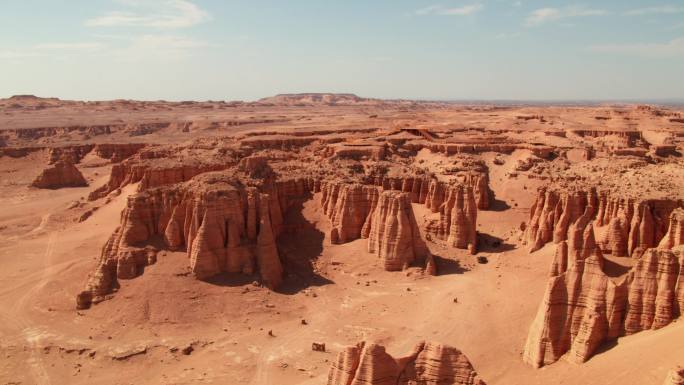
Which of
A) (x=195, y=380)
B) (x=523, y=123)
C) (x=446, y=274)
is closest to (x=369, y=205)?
(x=446, y=274)

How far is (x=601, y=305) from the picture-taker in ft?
69.7

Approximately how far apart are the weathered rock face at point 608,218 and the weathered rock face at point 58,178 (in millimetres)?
61935

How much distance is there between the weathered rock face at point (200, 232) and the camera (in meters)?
33.4

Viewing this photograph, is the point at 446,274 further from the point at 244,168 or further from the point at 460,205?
the point at 244,168

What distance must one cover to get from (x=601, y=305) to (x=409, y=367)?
9587 mm

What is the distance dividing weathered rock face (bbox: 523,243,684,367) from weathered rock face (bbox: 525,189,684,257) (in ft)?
40.6

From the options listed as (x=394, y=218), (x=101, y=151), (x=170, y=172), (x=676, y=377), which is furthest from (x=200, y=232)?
(x=101, y=151)

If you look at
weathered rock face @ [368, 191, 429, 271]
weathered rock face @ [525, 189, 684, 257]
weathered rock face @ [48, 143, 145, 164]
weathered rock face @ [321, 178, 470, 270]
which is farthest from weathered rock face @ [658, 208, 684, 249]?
weathered rock face @ [48, 143, 145, 164]

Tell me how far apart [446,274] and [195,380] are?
1872 centimetres

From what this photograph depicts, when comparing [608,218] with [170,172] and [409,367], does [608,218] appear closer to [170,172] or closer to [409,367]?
[409,367]

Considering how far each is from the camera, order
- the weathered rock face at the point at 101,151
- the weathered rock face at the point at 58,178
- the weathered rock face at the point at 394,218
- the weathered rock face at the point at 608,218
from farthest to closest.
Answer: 1. the weathered rock face at the point at 101,151
2. the weathered rock face at the point at 58,178
3. the weathered rock face at the point at 394,218
4. the weathered rock face at the point at 608,218

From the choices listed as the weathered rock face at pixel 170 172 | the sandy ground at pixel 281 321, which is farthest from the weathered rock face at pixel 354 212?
the weathered rock face at pixel 170 172

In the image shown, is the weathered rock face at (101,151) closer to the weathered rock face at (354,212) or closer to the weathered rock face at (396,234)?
the weathered rock face at (354,212)

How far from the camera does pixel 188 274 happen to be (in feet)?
109
